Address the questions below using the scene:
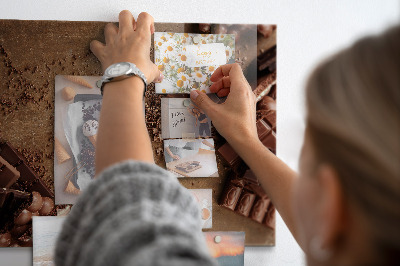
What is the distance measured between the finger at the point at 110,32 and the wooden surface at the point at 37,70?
2 cm

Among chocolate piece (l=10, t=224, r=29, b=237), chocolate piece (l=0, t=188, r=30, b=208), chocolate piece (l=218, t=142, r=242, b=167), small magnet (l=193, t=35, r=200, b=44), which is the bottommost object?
chocolate piece (l=10, t=224, r=29, b=237)

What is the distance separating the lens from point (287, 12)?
0.93 meters

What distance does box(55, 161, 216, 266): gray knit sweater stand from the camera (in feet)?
1.51

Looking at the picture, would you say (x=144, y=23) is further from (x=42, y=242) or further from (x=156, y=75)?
(x=42, y=242)

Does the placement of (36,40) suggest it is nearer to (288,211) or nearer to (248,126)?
(248,126)

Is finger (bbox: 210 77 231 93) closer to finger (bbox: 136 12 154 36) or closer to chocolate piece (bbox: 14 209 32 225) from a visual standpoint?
finger (bbox: 136 12 154 36)

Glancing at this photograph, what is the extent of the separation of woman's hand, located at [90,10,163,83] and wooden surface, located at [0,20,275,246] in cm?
3

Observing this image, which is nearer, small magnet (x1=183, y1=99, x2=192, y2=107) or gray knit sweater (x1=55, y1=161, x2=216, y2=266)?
gray knit sweater (x1=55, y1=161, x2=216, y2=266)

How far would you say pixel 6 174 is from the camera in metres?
0.85

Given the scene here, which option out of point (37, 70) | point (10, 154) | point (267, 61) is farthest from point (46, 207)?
point (267, 61)

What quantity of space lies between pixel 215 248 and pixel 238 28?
21.8 inches

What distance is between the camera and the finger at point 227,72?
0.89 meters

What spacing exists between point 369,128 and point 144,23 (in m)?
0.60

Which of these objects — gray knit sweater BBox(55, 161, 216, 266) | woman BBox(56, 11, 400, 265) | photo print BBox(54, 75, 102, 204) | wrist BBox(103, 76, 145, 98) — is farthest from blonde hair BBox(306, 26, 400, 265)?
photo print BBox(54, 75, 102, 204)
